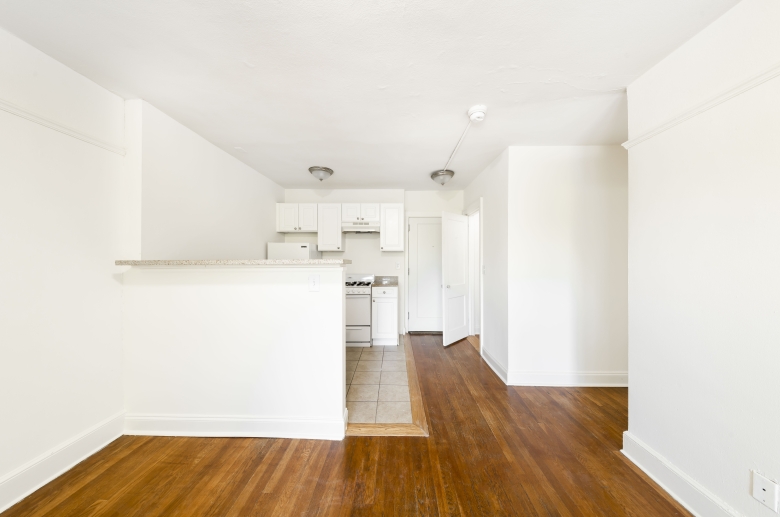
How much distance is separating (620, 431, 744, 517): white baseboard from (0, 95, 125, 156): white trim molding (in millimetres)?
3950

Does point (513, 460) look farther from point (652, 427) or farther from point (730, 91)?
point (730, 91)

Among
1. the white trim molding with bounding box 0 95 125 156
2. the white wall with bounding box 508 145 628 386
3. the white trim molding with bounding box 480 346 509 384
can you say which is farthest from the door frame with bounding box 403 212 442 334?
the white trim molding with bounding box 0 95 125 156

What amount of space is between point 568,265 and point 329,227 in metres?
3.16

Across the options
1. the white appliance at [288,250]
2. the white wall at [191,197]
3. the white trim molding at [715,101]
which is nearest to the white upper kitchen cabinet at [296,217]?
the white appliance at [288,250]

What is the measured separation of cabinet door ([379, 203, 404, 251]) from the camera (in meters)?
4.20

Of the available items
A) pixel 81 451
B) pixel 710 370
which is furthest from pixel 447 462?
pixel 81 451

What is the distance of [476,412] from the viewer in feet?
7.33

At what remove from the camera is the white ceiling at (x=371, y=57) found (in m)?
1.20

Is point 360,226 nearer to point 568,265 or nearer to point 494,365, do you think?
point 494,365

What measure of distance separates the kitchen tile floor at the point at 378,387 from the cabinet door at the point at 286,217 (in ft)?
6.82

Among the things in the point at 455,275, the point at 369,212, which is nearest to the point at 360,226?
the point at 369,212

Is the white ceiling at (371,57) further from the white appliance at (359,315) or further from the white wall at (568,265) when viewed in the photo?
the white appliance at (359,315)

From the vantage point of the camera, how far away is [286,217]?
4.17 m

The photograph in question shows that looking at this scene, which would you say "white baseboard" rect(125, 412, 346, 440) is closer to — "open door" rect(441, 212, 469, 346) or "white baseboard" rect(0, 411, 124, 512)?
"white baseboard" rect(0, 411, 124, 512)
